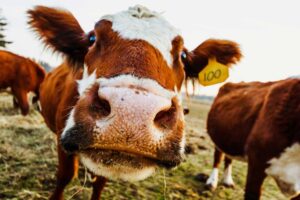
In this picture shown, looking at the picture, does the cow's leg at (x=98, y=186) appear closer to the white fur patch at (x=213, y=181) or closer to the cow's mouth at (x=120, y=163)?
the cow's mouth at (x=120, y=163)

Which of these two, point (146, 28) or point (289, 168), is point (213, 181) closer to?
point (289, 168)

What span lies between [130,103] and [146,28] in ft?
3.16

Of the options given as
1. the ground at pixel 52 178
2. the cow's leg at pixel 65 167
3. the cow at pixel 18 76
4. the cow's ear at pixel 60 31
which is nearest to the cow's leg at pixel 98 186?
the ground at pixel 52 178

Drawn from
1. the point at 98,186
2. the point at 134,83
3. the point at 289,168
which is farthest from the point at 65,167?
the point at 289,168

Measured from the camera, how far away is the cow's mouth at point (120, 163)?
1893 mm

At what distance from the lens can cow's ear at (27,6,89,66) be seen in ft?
11.0

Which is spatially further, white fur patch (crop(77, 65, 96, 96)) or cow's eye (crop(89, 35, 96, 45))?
cow's eye (crop(89, 35, 96, 45))

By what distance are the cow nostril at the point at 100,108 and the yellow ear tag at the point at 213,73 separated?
6.94ft

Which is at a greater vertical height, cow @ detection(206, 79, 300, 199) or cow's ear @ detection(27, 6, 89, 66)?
cow's ear @ detection(27, 6, 89, 66)

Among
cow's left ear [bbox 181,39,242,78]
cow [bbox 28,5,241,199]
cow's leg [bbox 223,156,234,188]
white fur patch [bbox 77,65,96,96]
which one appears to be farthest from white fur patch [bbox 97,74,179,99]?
cow's leg [bbox 223,156,234,188]

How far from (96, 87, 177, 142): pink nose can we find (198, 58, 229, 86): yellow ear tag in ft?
6.69

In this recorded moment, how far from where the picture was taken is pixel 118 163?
1.91 m

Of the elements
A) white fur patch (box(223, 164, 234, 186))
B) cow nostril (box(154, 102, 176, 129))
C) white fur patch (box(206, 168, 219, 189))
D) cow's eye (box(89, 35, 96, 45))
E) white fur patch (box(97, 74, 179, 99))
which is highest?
cow's eye (box(89, 35, 96, 45))

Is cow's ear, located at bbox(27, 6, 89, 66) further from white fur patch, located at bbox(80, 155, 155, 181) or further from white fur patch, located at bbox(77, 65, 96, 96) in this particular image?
white fur patch, located at bbox(80, 155, 155, 181)
